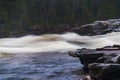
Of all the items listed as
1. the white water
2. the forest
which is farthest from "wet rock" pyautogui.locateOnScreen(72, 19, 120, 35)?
the forest

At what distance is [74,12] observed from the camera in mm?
56188

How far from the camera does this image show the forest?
52.3 meters

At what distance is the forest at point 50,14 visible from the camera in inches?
2059

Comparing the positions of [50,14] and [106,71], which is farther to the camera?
[50,14]

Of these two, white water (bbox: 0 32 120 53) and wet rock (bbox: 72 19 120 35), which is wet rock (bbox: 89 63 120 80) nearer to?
white water (bbox: 0 32 120 53)

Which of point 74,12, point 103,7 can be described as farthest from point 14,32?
point 103,7

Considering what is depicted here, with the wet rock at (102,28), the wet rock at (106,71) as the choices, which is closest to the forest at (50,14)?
the wet rock at (102,28)

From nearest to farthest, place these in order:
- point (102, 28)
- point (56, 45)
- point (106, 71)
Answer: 1. point (106, 71)
2. point (56, 45)
3. point (102, 28)

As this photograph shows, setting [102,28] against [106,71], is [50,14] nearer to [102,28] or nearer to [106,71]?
[102,28]

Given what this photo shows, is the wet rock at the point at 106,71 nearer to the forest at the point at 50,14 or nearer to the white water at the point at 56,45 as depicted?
the white water at the point at 56,45

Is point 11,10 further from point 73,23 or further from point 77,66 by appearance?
point 77,66

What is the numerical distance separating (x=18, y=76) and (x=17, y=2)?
38396 millimetres

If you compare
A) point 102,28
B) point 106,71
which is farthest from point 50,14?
point 106,71

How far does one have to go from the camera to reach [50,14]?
5519cm
